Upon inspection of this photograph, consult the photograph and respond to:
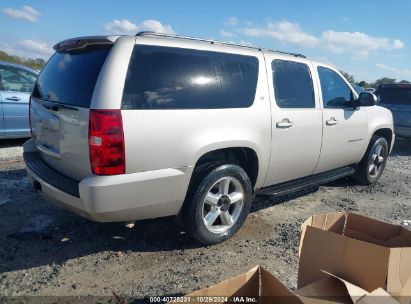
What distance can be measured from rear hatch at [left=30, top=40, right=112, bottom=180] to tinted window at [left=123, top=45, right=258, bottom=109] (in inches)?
12.2

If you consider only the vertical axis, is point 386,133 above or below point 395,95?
below

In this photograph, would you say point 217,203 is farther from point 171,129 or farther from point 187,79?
point 187,79

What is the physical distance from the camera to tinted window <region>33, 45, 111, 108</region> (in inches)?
120

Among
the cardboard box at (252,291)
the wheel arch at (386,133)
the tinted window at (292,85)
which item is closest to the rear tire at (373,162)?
the wheel arch at (386,133)

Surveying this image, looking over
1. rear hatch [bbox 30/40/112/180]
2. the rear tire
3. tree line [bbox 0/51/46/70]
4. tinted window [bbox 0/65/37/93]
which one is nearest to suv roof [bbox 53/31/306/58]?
rear hatch [bbox 30/40/112/180]

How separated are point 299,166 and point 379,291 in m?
2.65

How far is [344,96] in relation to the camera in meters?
5.25

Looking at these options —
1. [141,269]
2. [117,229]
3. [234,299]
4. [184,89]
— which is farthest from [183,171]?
[234,299]

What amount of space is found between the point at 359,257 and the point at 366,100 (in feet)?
11.5

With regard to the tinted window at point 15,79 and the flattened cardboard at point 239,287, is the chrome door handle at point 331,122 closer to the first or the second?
the flattened cardboard at point 239,287

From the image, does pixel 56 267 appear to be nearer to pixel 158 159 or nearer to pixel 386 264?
pixel 158 159

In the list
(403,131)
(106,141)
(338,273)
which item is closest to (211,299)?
(338,273)

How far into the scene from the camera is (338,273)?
2307mm

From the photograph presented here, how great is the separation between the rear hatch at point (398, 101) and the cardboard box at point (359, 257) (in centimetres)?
801
